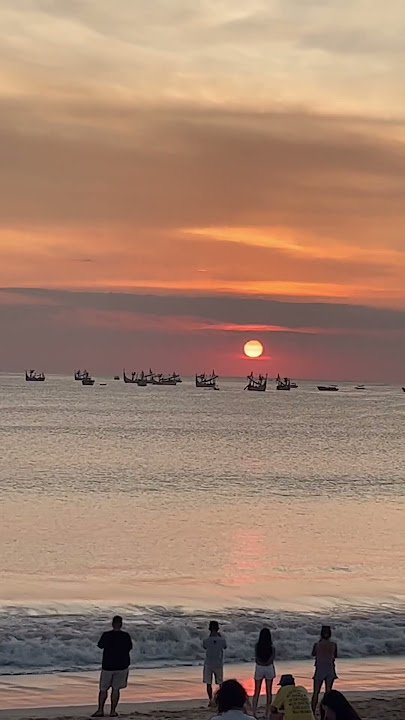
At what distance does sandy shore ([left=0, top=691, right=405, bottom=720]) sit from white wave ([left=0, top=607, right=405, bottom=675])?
3848 mm

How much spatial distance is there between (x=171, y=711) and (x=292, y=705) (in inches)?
208

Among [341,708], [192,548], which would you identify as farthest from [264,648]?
[192,548]

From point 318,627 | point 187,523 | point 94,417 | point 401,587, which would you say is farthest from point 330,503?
→ point 94,417

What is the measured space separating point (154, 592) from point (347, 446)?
72767 millimetres

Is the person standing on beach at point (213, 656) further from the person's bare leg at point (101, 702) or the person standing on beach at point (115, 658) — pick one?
the person's bare leg at point (101, 702)

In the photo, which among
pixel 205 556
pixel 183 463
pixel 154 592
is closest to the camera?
pixel 154 592

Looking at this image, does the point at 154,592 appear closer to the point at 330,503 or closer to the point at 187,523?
the point at 187,523

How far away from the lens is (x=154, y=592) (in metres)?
29.2

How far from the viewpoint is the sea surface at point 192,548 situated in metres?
22.1

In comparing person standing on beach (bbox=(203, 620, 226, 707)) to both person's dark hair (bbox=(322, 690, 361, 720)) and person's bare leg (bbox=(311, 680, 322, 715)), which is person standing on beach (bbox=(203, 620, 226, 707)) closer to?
person's bare leg (bbox=(311, 680, 322, 715))

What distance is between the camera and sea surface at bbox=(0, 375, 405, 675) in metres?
22.1

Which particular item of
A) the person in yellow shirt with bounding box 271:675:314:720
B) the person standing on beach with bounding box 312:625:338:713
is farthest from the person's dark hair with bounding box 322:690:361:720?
the person standing on beach with bounding box 312:625:338:713

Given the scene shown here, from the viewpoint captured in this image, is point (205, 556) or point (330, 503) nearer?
point (205, 556)

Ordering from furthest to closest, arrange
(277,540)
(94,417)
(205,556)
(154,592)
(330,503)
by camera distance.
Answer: (94,417), (330,503), (277,540), (205,556), (154,592)
